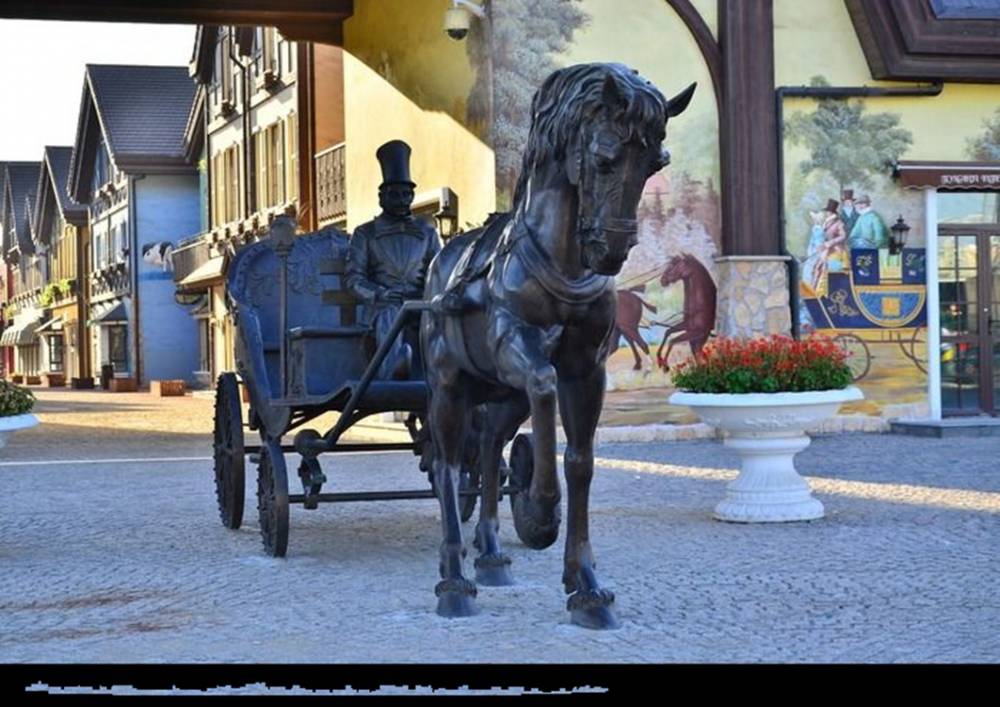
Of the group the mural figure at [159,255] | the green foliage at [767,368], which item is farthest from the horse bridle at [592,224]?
the mural figure at [159,255]

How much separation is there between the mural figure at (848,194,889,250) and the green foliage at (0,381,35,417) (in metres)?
12.2

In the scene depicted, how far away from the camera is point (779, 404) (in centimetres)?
1066

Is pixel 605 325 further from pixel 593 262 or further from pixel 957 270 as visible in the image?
pixel 957 270

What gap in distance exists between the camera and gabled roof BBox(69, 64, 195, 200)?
49.8m

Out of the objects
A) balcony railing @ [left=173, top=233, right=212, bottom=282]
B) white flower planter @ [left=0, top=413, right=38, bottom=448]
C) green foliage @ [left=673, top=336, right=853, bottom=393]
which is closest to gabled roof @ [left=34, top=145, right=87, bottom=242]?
balcony railing @ [left=173, top=233, right=212, bottom=282]

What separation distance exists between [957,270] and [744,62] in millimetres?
3813

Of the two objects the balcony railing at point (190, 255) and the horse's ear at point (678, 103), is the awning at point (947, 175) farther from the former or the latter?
the balcony railing at point (190, 255)

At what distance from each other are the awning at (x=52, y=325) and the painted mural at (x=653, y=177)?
53.4 m

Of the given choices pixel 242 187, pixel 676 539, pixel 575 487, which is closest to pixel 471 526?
pixel 676 539

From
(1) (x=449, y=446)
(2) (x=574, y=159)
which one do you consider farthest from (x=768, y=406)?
(2) (x=574, y=159)

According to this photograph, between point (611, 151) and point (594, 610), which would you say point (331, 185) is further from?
point (611, 151)

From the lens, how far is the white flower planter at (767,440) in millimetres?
10703

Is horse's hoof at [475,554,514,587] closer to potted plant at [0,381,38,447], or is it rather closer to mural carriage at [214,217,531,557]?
mural carriage at [214,217,531,557]

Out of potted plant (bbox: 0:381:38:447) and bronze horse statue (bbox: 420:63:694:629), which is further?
potted plant (bbox: 0:381:38:447)
